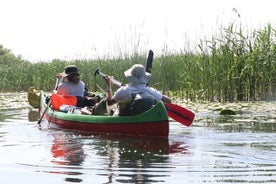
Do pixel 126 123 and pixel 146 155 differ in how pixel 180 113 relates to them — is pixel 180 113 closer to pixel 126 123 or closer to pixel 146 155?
pixel 126 123

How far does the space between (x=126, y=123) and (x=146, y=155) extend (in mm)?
2002

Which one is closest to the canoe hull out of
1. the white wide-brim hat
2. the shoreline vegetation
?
the white wide-brim hat

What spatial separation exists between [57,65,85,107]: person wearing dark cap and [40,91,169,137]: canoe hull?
113cm

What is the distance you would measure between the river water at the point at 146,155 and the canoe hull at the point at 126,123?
13cm

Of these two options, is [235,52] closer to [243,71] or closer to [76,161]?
[243,71]

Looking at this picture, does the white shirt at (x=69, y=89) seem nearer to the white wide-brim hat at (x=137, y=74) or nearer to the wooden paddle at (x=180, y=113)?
the wooden paddle at (x=180, y=113)

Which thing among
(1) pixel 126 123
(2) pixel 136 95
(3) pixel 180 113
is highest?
(2) pixel 136 95

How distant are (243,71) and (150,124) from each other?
7.17 m

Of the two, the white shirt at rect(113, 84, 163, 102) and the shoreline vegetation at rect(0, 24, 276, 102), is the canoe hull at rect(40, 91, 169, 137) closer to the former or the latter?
the white shirt at rect(113, 84, 163, 102)

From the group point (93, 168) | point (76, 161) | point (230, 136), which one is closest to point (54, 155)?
point (76, 161)

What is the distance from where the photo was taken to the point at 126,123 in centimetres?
1074

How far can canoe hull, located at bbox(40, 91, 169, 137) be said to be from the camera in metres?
10.4

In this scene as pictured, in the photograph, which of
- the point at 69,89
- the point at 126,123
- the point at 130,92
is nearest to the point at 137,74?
the point at 130,92

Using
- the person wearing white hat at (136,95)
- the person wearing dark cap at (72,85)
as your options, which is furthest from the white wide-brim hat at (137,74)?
the person wearing dark cap at (72,85)
